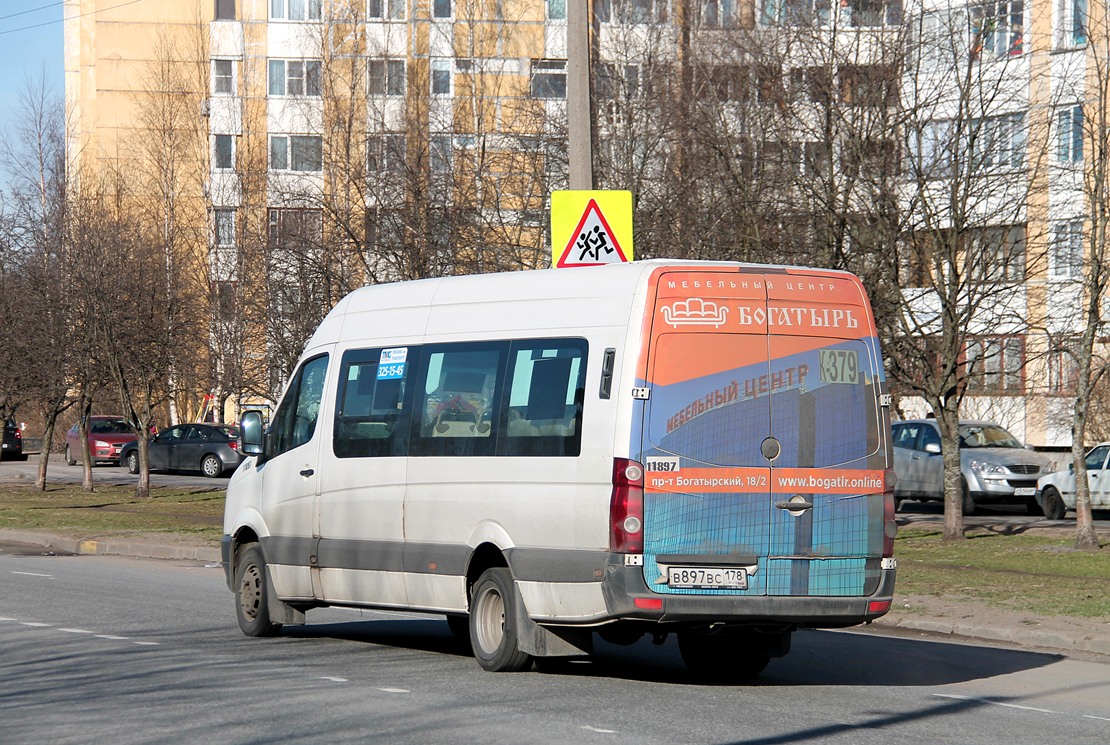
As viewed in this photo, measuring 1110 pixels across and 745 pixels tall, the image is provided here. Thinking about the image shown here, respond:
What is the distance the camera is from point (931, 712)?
925 cm

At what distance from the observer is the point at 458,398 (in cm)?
1079

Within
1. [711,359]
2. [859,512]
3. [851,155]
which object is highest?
[851,155]

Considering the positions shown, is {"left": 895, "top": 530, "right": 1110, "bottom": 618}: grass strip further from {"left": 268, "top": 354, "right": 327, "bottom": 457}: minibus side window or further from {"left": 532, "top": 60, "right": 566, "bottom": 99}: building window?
{"left": 532, "top": 60, "right": 566, "bottom": 99}: building window

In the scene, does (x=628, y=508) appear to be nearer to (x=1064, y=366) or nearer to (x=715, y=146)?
(x=715, y=146)

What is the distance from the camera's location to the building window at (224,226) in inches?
1845

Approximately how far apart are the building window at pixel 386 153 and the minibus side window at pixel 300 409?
13.9 m

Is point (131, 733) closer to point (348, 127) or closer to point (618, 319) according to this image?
point (618, 319)

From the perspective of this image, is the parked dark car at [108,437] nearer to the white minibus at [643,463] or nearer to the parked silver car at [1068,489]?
the parked silver car at [1068,489]

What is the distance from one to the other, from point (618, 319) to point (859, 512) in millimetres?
1973

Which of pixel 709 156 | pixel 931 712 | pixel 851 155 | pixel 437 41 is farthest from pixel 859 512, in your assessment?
pixel 437 41

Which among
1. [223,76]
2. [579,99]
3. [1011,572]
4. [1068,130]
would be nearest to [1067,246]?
[1068,130]

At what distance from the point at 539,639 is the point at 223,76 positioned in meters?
55.3

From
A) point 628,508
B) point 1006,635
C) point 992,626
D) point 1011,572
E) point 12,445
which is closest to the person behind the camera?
point 628,508

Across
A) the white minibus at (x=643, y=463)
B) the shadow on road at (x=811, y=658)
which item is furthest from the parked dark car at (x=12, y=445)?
the white minibus at (x=643, y=463)
